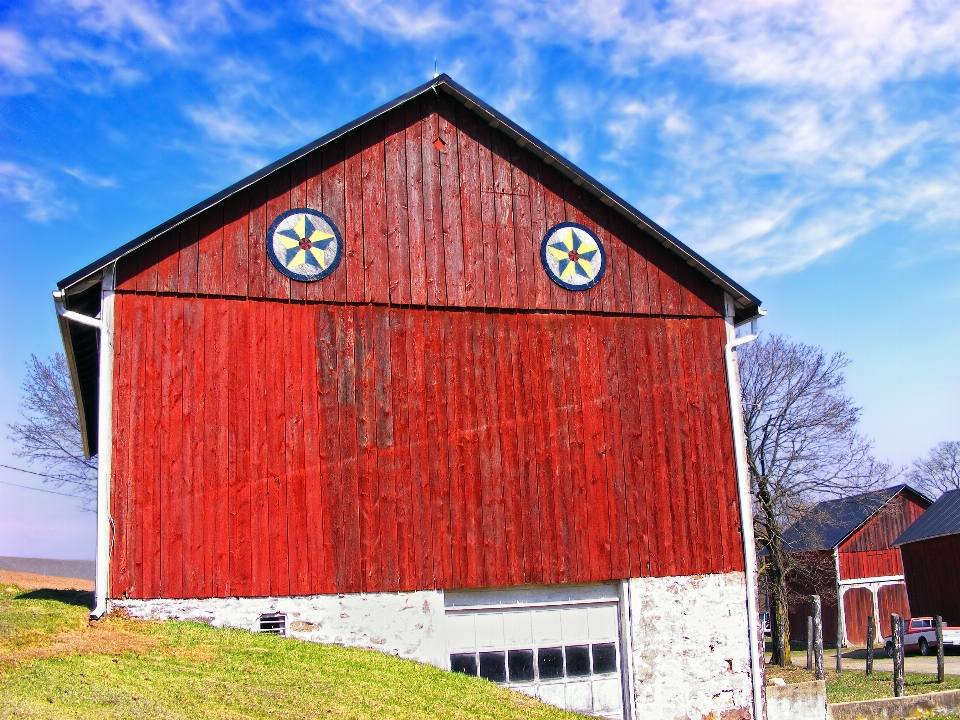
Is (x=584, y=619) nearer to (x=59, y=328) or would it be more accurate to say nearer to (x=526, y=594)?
(x=526, y=594)

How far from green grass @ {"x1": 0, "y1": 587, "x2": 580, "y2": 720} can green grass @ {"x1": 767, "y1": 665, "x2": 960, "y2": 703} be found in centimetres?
788

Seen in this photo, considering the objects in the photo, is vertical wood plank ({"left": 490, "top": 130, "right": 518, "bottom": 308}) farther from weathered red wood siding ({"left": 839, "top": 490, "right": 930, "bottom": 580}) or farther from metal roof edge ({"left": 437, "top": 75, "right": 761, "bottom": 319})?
weathered red wood siding ({"left": 839, "top": 490, "right": 930, "bottom": 580})

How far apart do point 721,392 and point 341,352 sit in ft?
19.6

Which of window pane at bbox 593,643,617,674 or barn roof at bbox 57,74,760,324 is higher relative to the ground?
barn roof at bbox 57,74,760,324

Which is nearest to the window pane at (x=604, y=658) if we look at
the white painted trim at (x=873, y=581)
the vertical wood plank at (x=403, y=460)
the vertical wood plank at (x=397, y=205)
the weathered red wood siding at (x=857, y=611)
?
the vertical wood plank at (x=403, y=460)

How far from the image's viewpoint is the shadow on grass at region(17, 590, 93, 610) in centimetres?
1274

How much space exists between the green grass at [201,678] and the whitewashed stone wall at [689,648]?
2418mm

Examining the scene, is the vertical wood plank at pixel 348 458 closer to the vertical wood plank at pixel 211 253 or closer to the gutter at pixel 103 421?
the vertical wood plank at pixel 211 253

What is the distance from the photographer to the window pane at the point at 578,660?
13133 millimetres

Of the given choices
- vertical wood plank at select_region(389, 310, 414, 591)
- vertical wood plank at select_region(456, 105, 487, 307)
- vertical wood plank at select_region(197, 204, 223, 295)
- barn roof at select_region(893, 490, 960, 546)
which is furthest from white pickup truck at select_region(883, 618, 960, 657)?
vertical wood plank at select_region(197, 204, 223, 295)

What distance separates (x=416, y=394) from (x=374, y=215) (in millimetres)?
2653

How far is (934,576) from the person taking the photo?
33.5 meters

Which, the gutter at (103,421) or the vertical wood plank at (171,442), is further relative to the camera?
the vertical wood plank at (171,442)

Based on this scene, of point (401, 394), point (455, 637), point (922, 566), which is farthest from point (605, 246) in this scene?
point (922, 566)
